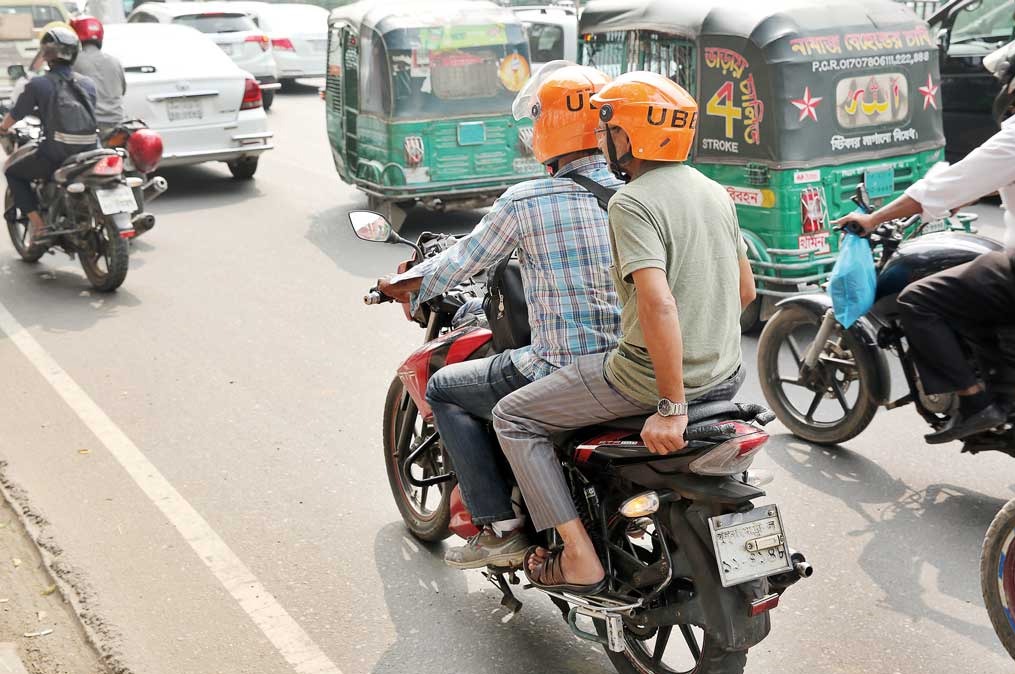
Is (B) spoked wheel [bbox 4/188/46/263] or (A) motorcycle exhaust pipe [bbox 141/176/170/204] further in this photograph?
(A) motorcycle exhaust pipe [bbox 141/176/170/204]

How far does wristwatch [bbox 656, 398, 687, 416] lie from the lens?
317 centimetres

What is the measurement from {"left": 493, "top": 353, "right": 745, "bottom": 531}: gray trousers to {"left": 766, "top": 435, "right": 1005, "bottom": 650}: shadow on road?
1.41 metres

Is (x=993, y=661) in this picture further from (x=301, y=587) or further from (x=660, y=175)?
(x=301, y=587)

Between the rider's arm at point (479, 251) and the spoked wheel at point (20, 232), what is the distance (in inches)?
260

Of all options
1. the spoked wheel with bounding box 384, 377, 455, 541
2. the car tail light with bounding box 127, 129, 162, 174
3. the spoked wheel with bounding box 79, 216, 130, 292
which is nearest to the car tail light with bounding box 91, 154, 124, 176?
the spoked wheel with bounding box 79, 216, 130, 292

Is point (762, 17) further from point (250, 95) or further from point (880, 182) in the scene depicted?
point (250, 95)

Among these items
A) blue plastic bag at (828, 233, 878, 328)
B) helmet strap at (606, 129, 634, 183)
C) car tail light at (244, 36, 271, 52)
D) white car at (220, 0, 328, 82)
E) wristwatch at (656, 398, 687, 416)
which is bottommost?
white car at (220, 0, 328, 82)

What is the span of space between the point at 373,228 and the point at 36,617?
6.31 feet

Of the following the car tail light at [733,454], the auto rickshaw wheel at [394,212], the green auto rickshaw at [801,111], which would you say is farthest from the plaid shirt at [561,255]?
the auto rickshaw wheel at [394,212]

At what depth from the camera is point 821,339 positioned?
557 centimetres

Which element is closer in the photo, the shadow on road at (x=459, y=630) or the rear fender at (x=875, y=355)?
the shadow on road at (x=459, y=630)

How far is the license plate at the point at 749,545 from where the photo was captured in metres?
3.20

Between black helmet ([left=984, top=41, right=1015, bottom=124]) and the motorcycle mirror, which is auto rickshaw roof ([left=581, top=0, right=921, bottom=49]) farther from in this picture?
the motorcycle mirror

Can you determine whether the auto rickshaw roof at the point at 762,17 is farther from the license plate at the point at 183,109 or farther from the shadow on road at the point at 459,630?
the license plate at the point at 183,109
